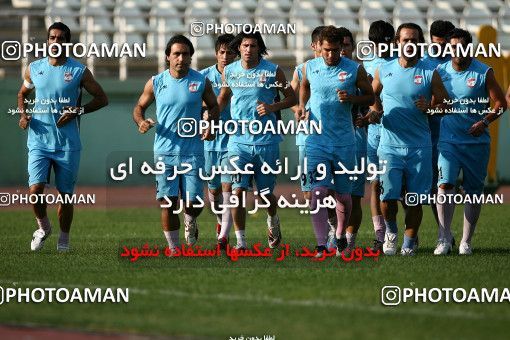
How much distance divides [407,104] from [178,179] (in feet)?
8.94

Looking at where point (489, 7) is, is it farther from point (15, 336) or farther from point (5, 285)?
point (15, 336)

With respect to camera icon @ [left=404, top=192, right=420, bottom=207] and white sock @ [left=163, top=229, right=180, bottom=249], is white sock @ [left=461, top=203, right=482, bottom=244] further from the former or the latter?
white sock @ [left=163, top=229, right=180, bottom=249]

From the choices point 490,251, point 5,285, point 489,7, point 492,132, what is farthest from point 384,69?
point 489,7

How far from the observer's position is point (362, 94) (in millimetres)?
14883

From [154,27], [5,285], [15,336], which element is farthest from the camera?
[154,27]

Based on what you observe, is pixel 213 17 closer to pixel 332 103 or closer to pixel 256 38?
pixel 256 38

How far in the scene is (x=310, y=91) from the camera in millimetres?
15008

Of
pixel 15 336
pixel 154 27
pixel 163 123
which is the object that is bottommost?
pixel 15 336

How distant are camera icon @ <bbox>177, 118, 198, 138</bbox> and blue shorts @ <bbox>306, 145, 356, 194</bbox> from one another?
1300 mm

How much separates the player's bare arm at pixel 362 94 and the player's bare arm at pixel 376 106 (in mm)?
252

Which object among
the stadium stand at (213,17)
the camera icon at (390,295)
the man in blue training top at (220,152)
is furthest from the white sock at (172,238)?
the stadium stand at (213,17)

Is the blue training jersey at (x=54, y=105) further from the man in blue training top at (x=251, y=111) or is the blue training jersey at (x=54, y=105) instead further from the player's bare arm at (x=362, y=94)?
the player's bare arm at (x=362, y=94)

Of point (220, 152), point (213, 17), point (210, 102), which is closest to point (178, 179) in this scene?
point (210, 102)

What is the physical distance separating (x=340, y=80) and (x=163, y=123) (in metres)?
2.06
